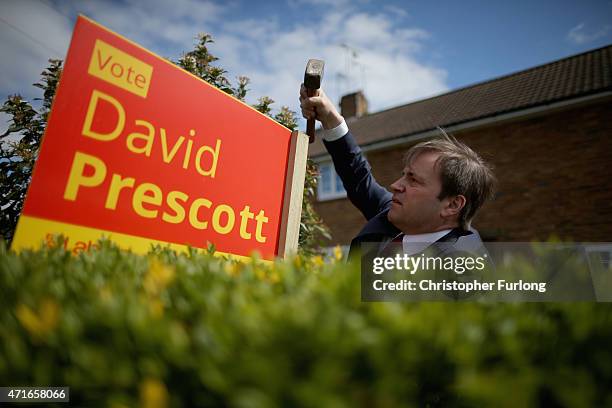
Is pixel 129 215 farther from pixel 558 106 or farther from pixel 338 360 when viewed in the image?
pixel 558 106

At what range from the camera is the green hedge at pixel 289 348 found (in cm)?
64

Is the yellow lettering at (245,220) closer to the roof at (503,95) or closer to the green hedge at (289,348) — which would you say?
the green hedge at (289,348)

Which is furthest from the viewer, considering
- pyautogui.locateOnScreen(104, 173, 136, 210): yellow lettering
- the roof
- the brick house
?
the roof

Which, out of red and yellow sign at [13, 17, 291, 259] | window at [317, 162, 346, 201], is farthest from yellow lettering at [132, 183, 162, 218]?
window at [317, 162, 346, 201]

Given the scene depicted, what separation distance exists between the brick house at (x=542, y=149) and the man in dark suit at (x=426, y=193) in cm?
547

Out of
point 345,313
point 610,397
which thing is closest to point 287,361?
point 345,313

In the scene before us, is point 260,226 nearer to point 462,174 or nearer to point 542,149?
point 462,174

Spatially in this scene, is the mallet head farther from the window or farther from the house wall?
the window

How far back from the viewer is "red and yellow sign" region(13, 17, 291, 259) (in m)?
1.45

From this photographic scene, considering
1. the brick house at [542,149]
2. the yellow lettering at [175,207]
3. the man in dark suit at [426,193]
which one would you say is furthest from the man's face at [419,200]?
the brick house at [542,149]

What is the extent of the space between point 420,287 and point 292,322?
19.5 inches

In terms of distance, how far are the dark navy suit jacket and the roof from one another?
6.55 metres

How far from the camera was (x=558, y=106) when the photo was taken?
31.1 ft

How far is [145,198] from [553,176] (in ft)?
34.5
